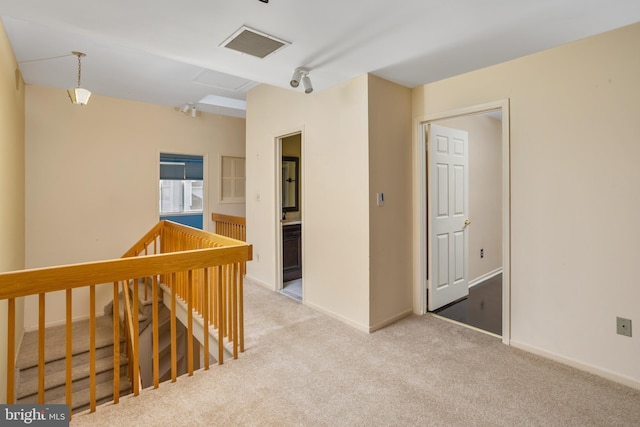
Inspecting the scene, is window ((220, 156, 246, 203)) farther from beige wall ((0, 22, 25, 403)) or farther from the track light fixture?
the track light fixture

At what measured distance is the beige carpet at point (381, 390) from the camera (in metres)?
1.86

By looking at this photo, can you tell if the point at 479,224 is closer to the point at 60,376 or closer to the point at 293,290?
the point at 293,290

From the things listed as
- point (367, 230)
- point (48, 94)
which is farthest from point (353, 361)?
point (48, 94)

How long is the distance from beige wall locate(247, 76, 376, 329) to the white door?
33.3 inches

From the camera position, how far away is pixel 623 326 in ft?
7.17

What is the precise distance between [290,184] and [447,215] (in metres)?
2.46

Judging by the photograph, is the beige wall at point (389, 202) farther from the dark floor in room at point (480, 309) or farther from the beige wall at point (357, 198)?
the dark floor in room at point (480, 309)

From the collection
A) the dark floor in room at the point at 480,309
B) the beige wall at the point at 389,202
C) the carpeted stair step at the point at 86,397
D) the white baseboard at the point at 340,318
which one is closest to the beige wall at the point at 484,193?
the dark floor in room at the point at 480,309

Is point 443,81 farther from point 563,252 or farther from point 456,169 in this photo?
point 563,252

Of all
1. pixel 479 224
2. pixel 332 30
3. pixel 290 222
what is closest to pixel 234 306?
pixel 332 30

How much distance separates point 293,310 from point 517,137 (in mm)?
2605

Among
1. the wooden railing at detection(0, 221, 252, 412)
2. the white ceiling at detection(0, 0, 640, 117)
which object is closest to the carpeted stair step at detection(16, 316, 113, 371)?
the wooden railing at detection(0, 221, 252, 412)

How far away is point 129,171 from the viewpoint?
5.02 meters

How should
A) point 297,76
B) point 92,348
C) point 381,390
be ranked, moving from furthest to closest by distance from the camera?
1. point 297,76
2. point 381,390
3. point 92,348
